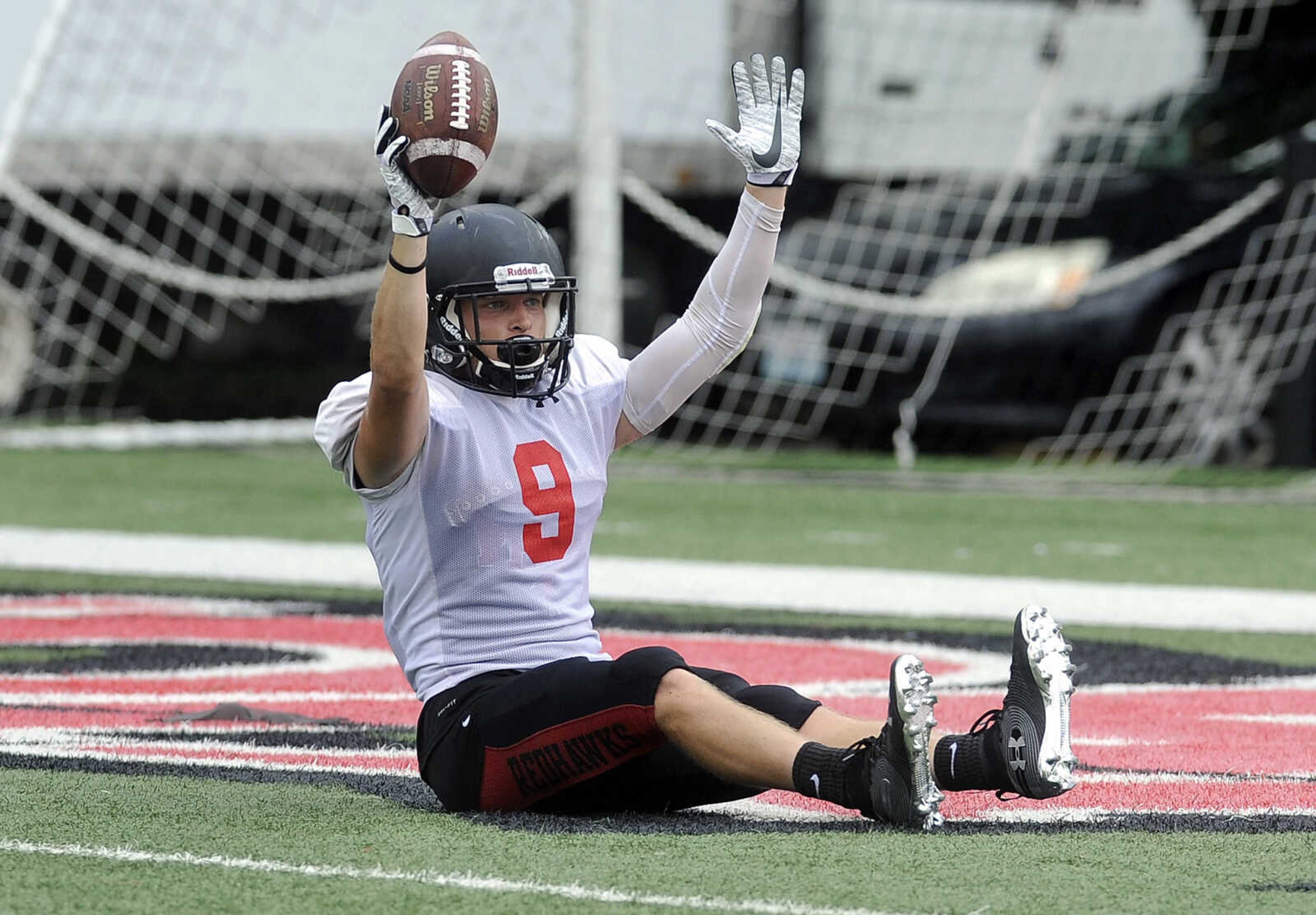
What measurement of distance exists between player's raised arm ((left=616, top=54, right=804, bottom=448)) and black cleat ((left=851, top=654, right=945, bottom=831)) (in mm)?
861

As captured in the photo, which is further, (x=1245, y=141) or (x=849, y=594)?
(x=1245, y=141)

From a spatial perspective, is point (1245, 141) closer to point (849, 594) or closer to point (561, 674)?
point (849, 594)

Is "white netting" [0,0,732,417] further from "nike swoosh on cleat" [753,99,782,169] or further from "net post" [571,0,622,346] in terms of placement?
"nike swoosh on cleat" [753,99,782,169]

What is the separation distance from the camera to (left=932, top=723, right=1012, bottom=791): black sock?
11.7 feet

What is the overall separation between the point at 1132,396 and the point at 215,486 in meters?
4.97

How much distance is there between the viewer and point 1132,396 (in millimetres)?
12188

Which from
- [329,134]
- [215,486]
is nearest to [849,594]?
[215,486]

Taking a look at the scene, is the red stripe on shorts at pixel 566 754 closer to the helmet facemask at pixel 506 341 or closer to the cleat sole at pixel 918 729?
the cleat sole at pixel 918 729

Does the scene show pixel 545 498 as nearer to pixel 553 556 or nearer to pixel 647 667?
pixel 553 556

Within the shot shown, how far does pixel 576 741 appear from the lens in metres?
3.71

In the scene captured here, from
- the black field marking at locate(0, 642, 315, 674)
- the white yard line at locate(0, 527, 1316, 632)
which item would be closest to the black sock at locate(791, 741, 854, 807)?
the black field marking at locate(0, 642, 315, 674)

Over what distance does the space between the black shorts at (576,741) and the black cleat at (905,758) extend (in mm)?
195

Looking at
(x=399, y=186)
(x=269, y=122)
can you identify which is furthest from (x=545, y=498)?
(x=269, y=122)

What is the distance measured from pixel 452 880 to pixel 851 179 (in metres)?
10.4
